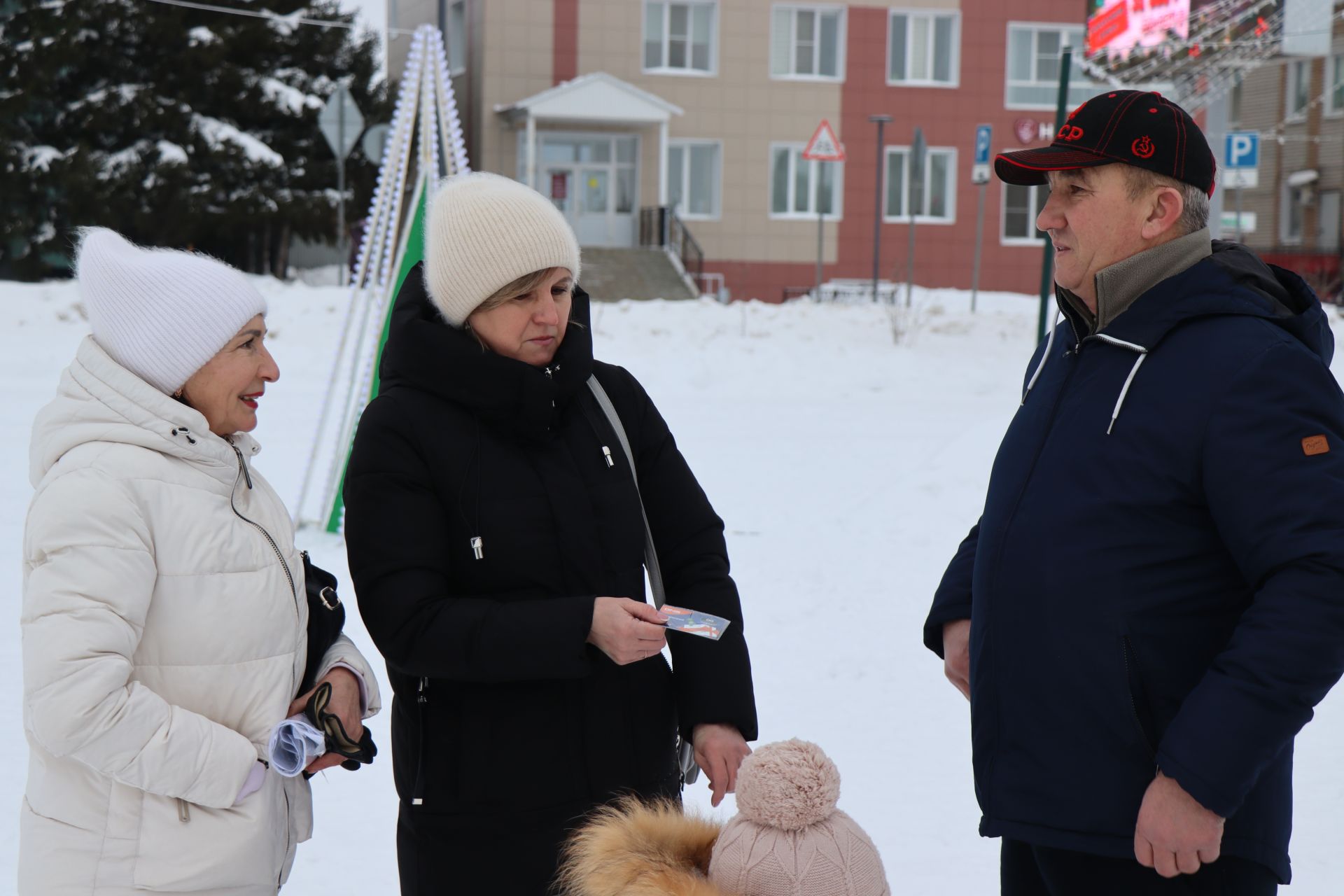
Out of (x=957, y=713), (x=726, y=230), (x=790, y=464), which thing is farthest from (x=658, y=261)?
(x=957, y=713)

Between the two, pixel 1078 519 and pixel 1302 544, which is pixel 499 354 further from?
pixel 1302 544

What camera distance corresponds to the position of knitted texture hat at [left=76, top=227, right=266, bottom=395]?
204 cm

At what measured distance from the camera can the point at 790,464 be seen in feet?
29.9

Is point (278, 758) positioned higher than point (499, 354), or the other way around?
point (499, 354)

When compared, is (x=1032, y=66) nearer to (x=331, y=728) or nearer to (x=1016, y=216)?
(x=1016, y=216)

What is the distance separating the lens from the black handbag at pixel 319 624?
2250 millimetres

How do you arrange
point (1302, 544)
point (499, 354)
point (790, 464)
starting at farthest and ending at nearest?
point (790, 464), point (499, 354), point (1302, 544)

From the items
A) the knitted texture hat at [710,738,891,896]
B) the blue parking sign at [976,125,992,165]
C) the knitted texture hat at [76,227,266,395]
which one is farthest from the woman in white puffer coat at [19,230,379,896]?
the blue parking sign at [976,125,992,165]

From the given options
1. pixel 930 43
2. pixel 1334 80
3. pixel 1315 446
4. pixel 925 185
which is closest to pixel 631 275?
pixel 925 185

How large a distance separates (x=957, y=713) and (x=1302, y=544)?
297 cm

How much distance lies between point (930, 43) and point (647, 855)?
28298 millimetres

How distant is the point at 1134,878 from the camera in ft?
6.60

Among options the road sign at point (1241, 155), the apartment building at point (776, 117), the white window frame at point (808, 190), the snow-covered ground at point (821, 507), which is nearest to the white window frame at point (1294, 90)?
the apartment building at point (776, 117)

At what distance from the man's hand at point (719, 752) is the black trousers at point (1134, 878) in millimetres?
512
